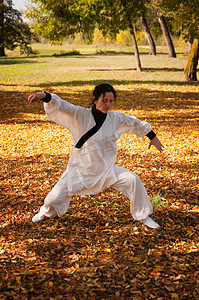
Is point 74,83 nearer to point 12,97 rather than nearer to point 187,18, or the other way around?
point 12,97

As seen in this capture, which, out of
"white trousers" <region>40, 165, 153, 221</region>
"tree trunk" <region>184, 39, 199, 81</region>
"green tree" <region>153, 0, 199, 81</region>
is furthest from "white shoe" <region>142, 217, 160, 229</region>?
"tree trunk" <region>184, 39, 199, 81</region>

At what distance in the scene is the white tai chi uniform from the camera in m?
4.14

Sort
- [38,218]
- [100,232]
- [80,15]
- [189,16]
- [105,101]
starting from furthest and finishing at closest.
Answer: [80,15] → [189,16] → [38,218] → [100,232] → [105,101]

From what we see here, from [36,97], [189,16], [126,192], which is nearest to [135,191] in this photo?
[126,192]

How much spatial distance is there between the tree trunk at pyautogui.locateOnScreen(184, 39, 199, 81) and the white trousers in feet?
54.2

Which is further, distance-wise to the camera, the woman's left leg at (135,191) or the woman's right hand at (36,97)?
the woman's left leg at (135,191)

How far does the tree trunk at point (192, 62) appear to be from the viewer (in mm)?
18844

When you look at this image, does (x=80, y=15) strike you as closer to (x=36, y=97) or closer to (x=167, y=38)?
(x=36, y=97)

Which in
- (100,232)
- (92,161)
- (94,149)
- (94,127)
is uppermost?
(94,127)

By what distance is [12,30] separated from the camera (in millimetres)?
22062

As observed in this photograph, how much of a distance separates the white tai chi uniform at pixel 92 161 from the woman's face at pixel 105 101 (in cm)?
16

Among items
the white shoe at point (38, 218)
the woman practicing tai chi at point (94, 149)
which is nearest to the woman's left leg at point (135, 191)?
the woman practicing tai chi at point (94, 149)

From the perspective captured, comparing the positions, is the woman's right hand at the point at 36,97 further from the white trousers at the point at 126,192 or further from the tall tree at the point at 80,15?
the tall tree at the point at 80,15

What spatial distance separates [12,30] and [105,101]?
20.4 metres
